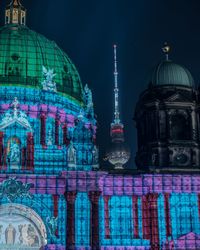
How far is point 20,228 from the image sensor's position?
50.9m

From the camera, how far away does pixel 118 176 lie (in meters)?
52.7

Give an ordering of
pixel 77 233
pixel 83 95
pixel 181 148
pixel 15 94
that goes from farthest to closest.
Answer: pixel 83 95 < pixel 15 94 < pixel 181 148 < pixel 77 233

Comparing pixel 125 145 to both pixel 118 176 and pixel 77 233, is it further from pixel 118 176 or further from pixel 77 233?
pixel 77 233

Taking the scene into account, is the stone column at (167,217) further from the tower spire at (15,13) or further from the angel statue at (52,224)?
the tower spire at (15,13)

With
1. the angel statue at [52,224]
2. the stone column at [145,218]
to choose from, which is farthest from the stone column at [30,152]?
the stone column at [145,218]

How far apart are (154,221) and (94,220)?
5.10 m

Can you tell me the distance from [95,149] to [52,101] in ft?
27.6

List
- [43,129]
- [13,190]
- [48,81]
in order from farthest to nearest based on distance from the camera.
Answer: [48,81] → [43,129] → [13,190]

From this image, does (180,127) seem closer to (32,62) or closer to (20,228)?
(32,62)

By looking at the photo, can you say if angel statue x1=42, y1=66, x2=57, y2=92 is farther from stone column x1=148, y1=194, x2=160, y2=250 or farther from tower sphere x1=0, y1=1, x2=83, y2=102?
stone column x1=148, y1=194, x2=160, y2=250

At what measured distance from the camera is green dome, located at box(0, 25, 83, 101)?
197ft

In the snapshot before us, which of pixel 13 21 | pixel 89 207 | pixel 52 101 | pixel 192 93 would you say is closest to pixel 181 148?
pixel 192 93

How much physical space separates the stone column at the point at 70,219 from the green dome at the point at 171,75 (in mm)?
13761

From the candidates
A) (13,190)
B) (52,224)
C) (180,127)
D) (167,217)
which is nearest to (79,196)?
(52,224)
